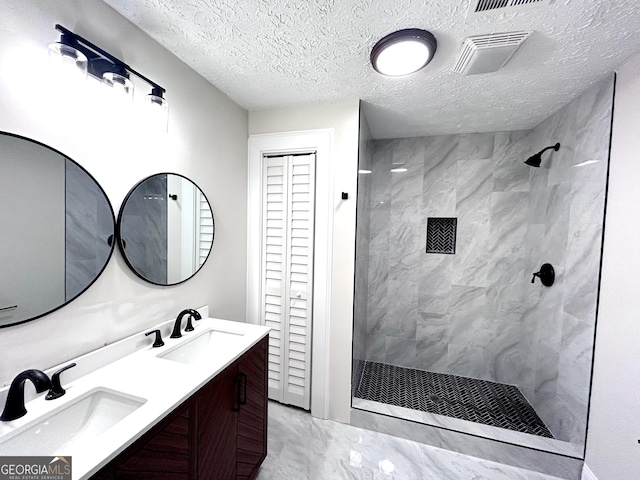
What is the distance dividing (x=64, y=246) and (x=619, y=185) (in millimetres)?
2712

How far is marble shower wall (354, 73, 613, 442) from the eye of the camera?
74.4 inches

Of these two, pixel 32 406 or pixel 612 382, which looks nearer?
pixel 32 406

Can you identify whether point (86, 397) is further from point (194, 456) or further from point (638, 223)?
point (638, 223)

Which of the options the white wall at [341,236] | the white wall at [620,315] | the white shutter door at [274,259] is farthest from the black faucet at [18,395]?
the white wall at [620,315]

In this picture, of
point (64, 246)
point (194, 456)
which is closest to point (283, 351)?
point (194, 456)

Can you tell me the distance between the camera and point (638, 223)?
4.32 ft

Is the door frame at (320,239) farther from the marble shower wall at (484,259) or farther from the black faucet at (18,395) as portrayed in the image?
the black faucet at (18,395)

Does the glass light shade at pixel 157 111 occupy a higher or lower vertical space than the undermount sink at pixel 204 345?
higher

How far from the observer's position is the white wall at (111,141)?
89 centimetres

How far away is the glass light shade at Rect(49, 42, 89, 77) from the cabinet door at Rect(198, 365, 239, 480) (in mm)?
1317

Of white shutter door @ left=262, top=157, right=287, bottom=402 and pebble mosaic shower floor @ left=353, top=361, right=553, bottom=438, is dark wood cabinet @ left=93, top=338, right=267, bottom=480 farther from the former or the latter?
pebble mosaic shower floor @ left=353, top=361, right=553, bottom=438

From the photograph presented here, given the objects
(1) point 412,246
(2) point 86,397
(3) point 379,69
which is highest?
(3) point 379,69

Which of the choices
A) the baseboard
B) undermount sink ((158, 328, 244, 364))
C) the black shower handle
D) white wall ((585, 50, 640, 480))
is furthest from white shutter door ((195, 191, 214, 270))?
the baseboard

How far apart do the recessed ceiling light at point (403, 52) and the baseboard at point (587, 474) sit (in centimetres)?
252
